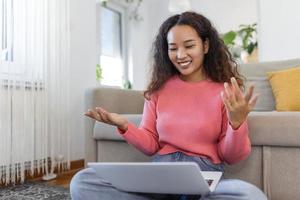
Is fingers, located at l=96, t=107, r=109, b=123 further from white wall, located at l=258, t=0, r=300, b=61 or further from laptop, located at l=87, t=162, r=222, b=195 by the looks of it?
white wall, located at l=258, t=0, r=300, b=61

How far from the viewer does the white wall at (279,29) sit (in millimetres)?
2070

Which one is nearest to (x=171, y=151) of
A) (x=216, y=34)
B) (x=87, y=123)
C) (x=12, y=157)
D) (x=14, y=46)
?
(x=216, y=34)

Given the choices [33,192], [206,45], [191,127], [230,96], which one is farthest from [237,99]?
[33,192]

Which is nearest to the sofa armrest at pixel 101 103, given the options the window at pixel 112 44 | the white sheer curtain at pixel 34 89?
the white sheer curtain at pixel 34 89

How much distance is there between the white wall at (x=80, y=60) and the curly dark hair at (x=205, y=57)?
119 cm

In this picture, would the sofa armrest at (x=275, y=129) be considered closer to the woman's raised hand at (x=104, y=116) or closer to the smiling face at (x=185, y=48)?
the smiling face at (x=185, y=48)

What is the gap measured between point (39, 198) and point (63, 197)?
0.10 m

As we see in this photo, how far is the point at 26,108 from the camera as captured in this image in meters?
1.79

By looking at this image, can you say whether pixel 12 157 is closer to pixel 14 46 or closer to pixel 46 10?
pixel 14 46

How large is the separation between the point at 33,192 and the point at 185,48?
1041mm

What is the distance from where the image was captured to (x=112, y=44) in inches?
131

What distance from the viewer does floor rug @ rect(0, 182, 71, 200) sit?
1435mm

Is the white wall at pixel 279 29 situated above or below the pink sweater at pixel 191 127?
above

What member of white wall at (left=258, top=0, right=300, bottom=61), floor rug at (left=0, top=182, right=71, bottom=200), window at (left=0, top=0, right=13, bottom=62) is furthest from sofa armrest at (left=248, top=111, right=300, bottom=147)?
window at (left=0, top=0, right=13, bottom=62)
